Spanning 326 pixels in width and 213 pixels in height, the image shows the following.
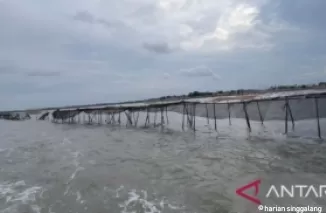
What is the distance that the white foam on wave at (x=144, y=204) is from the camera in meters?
7.96

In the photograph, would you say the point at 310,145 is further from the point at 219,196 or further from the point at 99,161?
the point at 99,161

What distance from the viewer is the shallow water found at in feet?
28.0

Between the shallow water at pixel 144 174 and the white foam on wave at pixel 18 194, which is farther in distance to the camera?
the white foam on wave at pixel 18 194

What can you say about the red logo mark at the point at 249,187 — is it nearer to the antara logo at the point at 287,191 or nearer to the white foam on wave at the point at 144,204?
the antara logo at the point at 287,191

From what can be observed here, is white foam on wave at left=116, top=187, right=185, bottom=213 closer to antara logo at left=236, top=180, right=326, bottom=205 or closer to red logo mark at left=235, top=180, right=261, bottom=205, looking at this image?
red logo mark at left=235, top=180, right=261, bottom=205

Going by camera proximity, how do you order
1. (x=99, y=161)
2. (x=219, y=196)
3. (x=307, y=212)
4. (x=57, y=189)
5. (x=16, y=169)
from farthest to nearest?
(x=99, y=161) → (x=16, y=169) → (x=57, y=189) → (x=219, y=196) → (x=307, y=212)

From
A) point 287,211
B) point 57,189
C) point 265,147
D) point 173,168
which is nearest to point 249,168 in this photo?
point 173,168

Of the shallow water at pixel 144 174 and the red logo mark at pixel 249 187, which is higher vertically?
the red logo mark at pixel 249 187

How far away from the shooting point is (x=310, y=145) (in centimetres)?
1653

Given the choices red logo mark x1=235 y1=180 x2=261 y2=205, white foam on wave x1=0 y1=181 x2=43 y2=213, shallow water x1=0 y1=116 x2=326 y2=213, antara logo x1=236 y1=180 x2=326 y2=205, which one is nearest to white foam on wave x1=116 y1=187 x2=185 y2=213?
shallow water x1=0 y1=116 x2=326 y2=213

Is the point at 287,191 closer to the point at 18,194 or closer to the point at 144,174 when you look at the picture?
the point at 144,174

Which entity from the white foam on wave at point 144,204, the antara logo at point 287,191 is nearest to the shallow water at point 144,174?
the white foam on wave at point 144,204

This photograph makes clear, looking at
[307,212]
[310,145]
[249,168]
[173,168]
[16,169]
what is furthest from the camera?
[310,145]

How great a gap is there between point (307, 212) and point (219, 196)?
2.72 metres
